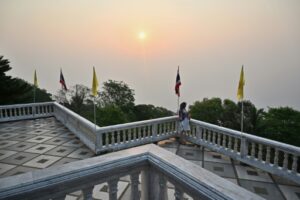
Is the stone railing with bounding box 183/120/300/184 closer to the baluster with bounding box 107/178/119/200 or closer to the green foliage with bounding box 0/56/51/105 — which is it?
the baluster with bounding box 107/178/119/200

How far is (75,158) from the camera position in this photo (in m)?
5.12

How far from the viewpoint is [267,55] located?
51.3 ft

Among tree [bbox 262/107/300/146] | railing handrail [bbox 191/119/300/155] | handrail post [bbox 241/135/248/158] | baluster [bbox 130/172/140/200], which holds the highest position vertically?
baluster [bbox 130/172/140/200]

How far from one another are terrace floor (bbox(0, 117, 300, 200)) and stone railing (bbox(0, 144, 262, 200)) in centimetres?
243

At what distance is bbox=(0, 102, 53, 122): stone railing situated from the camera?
8.65 m

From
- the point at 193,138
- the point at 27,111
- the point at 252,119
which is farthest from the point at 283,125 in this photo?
the point at 27,111

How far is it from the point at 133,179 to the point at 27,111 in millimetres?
9647

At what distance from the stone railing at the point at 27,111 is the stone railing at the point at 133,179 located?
9.40 meters

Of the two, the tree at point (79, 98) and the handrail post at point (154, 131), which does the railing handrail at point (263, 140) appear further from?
the tree at point (79, 98)

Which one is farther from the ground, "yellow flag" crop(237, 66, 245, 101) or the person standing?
"yellow flag" crop(237, 66, 245, 101)

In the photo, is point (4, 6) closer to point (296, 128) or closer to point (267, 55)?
point (267, 55)

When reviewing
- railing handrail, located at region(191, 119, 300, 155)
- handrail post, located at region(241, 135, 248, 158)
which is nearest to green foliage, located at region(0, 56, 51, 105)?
railing handrail, located at region(191, 119, 300, 155)

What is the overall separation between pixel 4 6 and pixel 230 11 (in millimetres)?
12456

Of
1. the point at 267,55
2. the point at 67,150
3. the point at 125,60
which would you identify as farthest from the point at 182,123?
the point at 125,60
